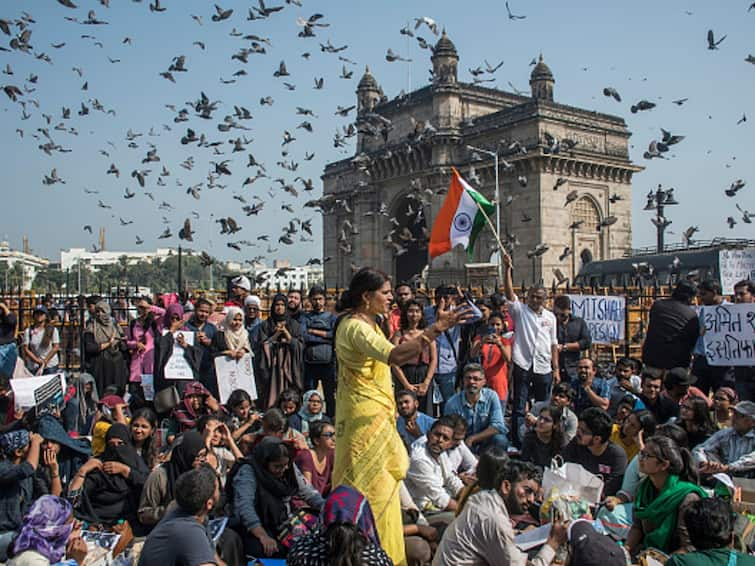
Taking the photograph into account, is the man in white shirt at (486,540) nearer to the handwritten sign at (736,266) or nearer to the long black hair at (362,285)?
the long black hair at (362,285)

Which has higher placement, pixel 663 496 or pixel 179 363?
pixel 179 363

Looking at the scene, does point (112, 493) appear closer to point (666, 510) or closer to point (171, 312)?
point (171, 312)

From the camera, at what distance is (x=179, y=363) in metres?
8.30

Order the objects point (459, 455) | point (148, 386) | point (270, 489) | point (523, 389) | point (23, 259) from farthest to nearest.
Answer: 1. point (23, 259)
2. point (148, 386)
3. point (523, 389)
4. point (459, 455)
5. point (270, 489)

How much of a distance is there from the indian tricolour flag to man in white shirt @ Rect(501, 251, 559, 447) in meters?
1.46

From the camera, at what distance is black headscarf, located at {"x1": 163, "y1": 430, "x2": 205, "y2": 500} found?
512 centimetres

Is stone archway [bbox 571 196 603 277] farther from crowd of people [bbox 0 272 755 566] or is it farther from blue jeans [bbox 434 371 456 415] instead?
blue jeans [bbox 434 371 456 415]

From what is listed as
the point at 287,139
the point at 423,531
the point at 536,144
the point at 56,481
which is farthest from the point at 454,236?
the point at 536,144

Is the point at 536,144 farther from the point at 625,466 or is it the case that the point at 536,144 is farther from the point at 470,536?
the point at 470,536

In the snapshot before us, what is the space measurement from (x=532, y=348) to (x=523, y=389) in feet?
1.83

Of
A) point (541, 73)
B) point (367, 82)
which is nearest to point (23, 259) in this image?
point (367, 82)

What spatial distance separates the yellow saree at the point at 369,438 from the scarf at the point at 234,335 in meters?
4.62

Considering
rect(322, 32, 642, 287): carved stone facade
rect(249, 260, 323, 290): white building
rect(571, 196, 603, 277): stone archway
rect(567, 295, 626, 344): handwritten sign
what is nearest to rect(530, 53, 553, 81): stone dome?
rect(322, 32, 642, 287): carved stone facade

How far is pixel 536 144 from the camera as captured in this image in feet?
108
